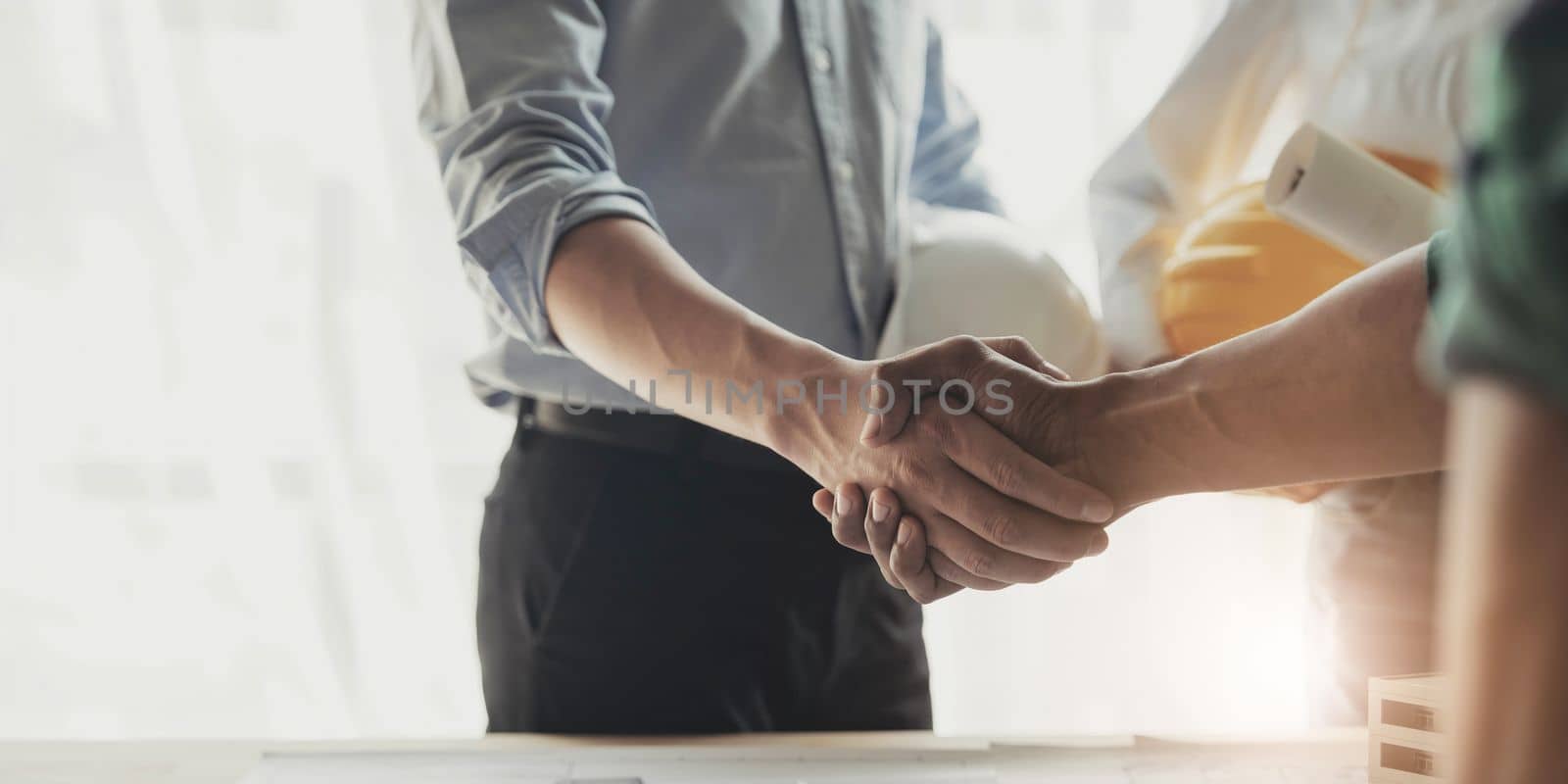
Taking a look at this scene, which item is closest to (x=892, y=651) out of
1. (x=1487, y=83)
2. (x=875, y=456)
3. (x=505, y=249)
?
(x=875, y=456)

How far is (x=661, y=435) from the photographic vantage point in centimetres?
106

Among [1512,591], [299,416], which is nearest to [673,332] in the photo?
[1512,591]

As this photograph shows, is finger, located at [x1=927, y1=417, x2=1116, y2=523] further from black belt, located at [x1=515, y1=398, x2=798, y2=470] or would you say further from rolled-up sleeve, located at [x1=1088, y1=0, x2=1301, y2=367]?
rolled-up sleeve, located at [x1=1088, y1=0, x2=1301, y2=367]

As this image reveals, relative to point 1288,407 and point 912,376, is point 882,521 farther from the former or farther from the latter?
point 1288,407

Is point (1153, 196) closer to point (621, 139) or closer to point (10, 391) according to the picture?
point (621, 139)

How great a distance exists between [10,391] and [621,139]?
1.24m

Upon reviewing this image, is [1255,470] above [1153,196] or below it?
below

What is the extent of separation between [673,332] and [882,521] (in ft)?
0.71

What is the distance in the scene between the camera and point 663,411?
1.05m

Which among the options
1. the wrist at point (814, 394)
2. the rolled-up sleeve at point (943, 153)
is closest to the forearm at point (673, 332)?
the wrist at point (814, 394)

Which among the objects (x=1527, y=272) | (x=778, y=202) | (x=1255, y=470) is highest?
(x=778, y=202)

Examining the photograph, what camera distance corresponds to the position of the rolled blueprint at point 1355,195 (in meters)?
0.98

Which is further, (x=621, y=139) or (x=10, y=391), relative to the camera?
(x=10, y=391)

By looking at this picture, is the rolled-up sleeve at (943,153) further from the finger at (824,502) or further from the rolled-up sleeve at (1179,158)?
the finger at (824,502)
